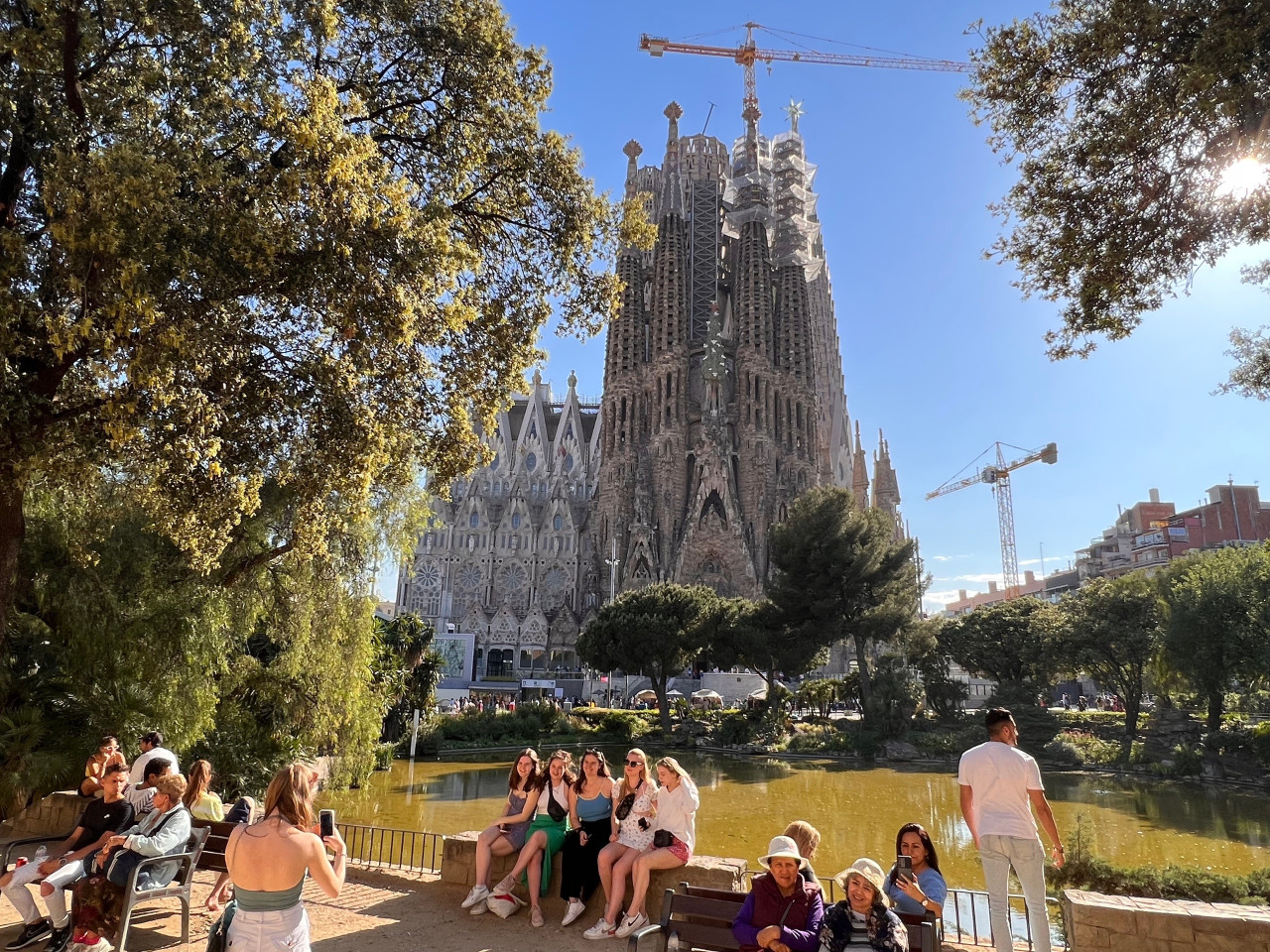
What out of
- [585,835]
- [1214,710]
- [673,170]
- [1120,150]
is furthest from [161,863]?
[673,170]

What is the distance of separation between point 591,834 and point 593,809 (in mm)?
161

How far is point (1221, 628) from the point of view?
21.6m

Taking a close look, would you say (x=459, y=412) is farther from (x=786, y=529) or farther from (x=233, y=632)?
(x=786, y=529)

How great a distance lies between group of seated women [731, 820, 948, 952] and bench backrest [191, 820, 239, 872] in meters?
3.72

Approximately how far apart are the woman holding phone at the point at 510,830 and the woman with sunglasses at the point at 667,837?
3.05 ft

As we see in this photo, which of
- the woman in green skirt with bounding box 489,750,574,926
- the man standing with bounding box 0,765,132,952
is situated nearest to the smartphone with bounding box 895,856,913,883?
the woman in green skirt with bounding box 489,750,574,926

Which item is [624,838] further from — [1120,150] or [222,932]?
[1120,150]

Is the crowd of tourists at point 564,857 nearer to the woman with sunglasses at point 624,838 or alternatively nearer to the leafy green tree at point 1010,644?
the woman with sunglasses at point 624,838

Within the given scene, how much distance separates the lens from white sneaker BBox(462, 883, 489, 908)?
5543 mm

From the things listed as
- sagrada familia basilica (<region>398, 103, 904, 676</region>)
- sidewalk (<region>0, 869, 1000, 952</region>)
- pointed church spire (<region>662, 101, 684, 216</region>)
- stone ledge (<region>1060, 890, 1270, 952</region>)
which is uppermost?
pointed church spire (<region>662, 101, 684, 216</region>)

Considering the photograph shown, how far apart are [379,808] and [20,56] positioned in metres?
12.2

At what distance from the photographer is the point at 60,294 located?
6121mm

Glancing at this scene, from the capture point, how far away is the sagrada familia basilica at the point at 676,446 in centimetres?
4959

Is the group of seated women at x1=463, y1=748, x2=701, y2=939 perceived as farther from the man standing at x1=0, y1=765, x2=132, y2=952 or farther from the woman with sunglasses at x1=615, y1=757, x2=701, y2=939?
the man standing at x1=0, y1=765, x2=132, y2=952
